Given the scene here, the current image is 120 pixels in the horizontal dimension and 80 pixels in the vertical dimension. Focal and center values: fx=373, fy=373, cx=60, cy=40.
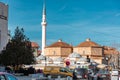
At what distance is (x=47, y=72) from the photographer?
41375 millimetres

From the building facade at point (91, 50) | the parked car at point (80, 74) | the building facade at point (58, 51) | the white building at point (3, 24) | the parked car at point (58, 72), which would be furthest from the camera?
the building facade at point (58, 51)

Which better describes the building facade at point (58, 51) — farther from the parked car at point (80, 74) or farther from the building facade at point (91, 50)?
the parked car at point (80, 74)

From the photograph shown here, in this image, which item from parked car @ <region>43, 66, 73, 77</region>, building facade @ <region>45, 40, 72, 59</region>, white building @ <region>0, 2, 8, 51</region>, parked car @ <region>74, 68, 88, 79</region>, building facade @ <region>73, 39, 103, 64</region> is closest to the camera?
parked car @ <region>43, 66, 73, 77</region>

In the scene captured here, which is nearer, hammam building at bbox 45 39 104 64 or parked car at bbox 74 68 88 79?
parked car at bbox 74 68 88 79

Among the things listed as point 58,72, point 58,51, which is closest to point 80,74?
point 58,72

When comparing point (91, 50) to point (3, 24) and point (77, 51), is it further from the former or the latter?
point (3, 24)

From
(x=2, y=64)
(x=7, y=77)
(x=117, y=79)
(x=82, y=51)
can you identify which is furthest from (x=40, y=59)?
(x=7, y=77)

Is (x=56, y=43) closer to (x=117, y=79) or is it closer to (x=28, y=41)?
(x=28, y=41)

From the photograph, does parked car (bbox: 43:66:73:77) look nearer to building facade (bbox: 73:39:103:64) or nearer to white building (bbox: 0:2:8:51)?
white building (bbox: 0:2:8:51)

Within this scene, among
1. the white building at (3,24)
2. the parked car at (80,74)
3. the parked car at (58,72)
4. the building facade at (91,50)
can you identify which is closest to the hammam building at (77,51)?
the building facade at (91,50)

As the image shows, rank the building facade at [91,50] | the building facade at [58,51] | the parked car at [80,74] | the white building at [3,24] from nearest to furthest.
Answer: the parked car at [80,74] → the white building at [3,24] → the building facade at [91,50] → the building facade at [58,51]

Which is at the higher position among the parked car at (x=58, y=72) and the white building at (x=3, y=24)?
the white building at (x=3, y=24)

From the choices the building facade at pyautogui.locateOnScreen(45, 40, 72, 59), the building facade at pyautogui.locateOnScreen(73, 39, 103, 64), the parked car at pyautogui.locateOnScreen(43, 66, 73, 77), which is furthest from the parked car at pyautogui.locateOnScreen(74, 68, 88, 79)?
the building facade at pyautogui.locateOnScreen(45, 40, 72, 59)

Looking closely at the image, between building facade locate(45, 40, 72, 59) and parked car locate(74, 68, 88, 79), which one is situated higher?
building facade locate(45, 40, 72, 59)
